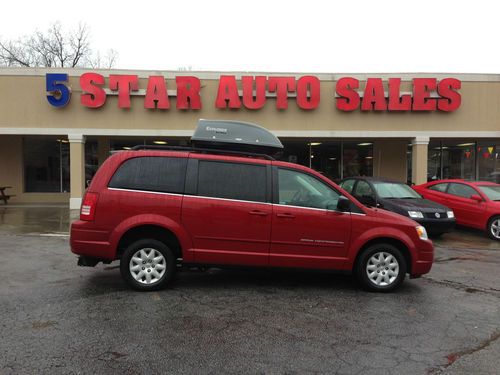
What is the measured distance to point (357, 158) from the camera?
60.3ft

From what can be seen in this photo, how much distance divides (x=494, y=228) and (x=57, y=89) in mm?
14459

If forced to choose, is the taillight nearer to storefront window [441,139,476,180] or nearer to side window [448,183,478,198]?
side window [448,183,478,198]

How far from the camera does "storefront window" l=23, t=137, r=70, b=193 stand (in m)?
17.8

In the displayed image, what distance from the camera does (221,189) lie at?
217 inches

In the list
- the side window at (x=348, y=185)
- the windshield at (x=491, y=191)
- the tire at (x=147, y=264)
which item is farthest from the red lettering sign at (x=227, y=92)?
the tire at (x=147, y=264)

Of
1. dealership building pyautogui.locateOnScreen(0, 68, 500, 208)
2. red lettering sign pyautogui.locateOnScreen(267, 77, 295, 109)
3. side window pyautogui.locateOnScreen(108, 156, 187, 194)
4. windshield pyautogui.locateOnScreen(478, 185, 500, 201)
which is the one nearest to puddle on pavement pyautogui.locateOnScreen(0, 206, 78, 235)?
dealership building pyautogui.locateOnScreen(0, 68, 500, 208)

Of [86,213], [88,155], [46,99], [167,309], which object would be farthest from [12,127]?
[167,309]

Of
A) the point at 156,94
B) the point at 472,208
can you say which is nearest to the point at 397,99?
the point at 472,208

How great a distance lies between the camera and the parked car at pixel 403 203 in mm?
9398

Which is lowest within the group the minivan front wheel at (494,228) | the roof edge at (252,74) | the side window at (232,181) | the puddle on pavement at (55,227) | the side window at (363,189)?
the puddle on pavement at (55,227)

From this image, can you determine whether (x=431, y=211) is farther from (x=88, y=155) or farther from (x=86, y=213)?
(x=88, y=155)

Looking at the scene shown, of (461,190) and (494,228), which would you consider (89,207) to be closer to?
(494,228)

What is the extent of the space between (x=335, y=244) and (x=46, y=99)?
13.5m

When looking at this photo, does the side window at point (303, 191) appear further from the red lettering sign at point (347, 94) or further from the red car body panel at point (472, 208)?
the red lettering sign at point (347, 94)
